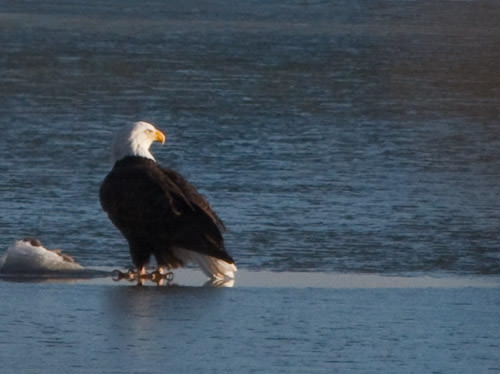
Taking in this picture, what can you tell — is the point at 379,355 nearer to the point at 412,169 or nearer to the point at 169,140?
the point at 412,169

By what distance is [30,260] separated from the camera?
804 cm

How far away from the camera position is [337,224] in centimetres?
980

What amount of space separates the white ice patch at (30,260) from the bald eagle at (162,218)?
1.07 feet

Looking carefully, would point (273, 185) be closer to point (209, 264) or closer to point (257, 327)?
point (209, 264)

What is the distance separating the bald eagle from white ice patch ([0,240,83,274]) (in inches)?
12.8

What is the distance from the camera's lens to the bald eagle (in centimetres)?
788

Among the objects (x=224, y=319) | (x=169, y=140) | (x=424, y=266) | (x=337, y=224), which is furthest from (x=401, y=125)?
(x=224, y=319)


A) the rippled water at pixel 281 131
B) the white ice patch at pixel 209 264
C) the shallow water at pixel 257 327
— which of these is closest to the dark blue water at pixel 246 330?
the shallow water at pixel 257 327

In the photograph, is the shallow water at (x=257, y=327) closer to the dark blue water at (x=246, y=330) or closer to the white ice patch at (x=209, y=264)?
the dark blue water at (x=246, y=330)

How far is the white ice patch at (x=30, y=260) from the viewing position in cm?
801

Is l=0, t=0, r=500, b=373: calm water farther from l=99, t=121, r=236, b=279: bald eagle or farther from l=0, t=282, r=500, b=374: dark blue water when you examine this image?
l=99, t=121, r=236, b=279: bald eagle

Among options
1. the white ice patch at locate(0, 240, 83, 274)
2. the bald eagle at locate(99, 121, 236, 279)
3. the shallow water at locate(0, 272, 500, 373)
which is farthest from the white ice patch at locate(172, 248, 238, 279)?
the white ice patch at locate(0, 240, 83, 274)

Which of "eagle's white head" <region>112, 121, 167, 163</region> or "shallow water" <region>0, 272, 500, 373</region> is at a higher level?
"eagle's white head" <region>112, 121, 167, 163</region>

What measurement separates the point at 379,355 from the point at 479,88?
13777 mm
